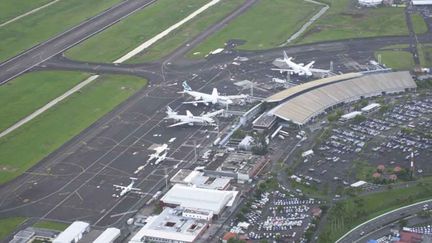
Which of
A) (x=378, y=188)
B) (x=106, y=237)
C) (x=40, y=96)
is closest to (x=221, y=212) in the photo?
(x=106, y=237)

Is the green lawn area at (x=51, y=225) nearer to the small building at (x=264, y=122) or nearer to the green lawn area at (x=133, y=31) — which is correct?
the small building at (x=264, y=122)

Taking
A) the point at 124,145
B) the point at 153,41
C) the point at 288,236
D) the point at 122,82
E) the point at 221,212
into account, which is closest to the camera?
the point at 288,236

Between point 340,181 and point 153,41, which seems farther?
point 153,41

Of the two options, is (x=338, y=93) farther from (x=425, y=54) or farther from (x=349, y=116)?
(x=425, y=54)

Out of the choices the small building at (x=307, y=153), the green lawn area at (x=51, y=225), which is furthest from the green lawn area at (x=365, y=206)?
the green lawn area at (x=51, y=225)

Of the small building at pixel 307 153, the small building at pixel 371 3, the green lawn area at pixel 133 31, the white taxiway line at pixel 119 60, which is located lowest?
the small building at pixel 307 153

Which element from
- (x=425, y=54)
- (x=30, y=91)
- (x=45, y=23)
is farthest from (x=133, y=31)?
(x=425, y=54)

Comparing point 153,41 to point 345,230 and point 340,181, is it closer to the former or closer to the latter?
point 340,181
